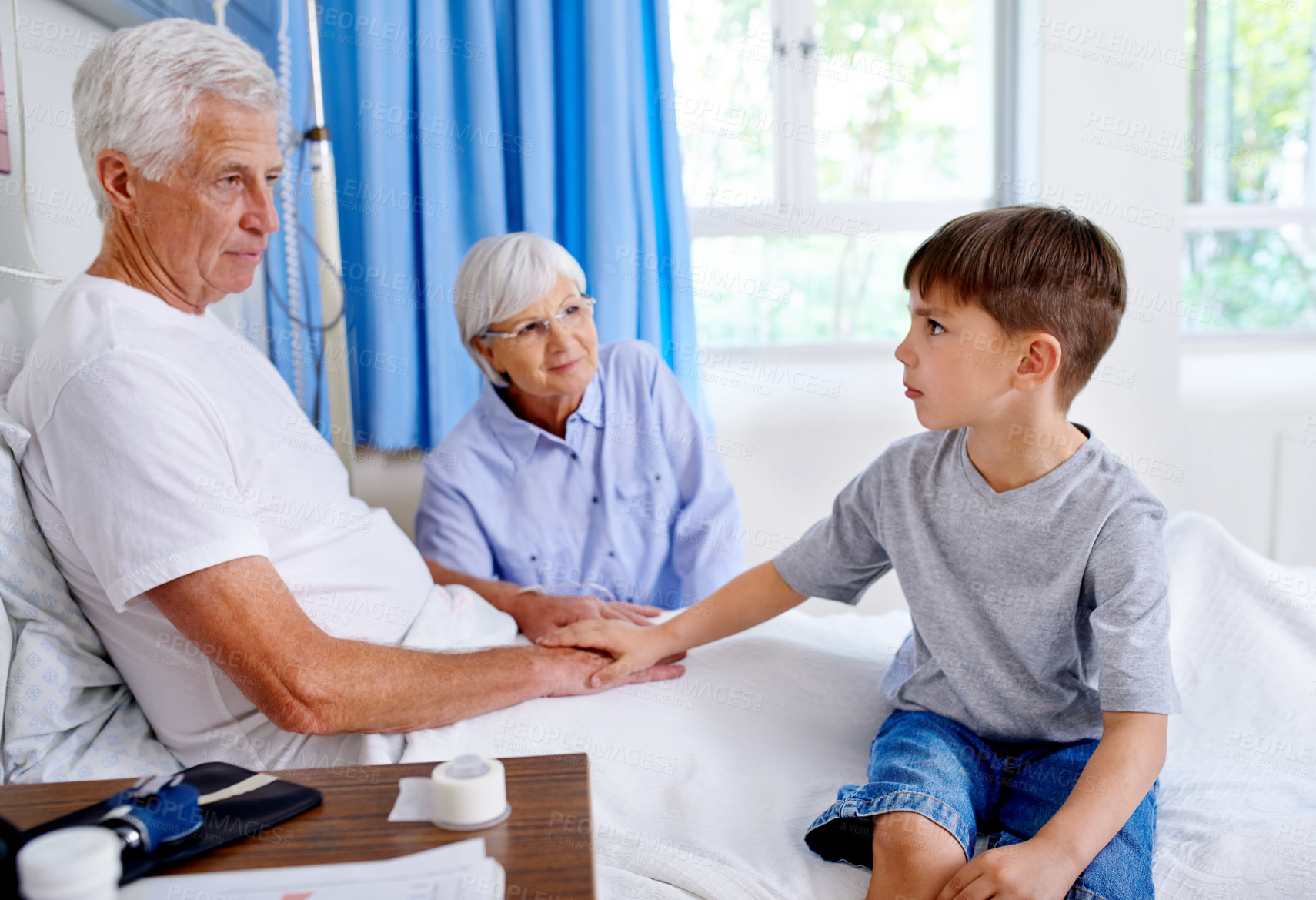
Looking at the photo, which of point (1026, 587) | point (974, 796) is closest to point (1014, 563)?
point (1026, 587)

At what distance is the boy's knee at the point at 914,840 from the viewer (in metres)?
0.95

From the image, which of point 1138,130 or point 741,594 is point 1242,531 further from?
point 741,594

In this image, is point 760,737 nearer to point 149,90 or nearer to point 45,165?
point 149,90

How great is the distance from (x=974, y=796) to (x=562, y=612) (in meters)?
0.71

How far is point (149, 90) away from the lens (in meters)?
1.25

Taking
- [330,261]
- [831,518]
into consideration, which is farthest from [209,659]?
[330,261]

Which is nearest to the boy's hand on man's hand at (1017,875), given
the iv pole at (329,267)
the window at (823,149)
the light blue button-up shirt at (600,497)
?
the light blue button-up shirt at (600,497)

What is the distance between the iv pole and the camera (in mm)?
1968

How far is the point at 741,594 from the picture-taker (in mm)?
1405

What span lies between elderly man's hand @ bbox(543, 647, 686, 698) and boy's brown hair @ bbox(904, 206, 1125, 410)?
2.15 ft

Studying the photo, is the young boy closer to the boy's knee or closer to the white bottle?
the boy's knee

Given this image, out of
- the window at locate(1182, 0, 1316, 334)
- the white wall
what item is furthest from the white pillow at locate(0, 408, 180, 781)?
the window at locate(1182, 0, 1316, 334)

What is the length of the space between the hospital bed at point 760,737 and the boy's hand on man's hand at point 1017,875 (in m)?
0.12

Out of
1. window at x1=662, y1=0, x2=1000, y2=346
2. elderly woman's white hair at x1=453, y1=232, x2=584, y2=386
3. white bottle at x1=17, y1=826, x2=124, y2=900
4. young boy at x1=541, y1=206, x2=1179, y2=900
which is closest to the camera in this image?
white bottle at x1=17, y1=826, x2=124, y2=900
